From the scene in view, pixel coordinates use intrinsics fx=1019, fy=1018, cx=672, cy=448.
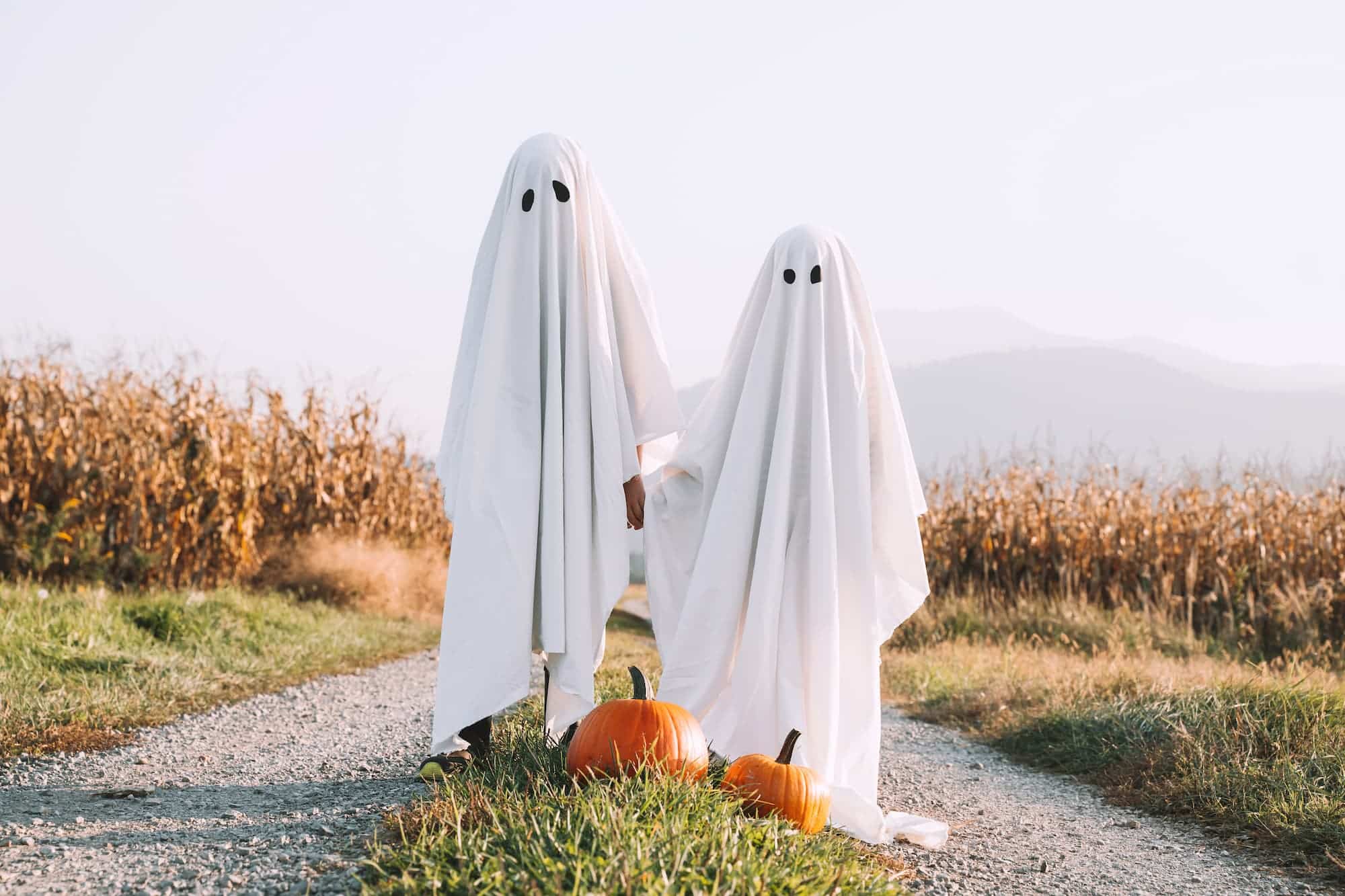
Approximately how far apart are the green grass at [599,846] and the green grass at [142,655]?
3.04 metres

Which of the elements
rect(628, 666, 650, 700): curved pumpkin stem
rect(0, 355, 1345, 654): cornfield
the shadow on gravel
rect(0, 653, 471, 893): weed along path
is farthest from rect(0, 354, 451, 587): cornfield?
rect(628, 666, 650, 700): curved pumpkin stem

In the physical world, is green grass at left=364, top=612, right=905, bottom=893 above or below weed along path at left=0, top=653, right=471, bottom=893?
above

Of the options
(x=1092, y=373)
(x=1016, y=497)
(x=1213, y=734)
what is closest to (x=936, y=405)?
(x=1092, y=373)

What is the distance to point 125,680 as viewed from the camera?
6480 millimetres

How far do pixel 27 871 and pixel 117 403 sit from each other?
9.51 meters

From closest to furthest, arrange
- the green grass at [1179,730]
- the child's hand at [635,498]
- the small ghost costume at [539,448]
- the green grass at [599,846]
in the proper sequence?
the green grass at [599,846]
the small ghost costume at [539,448]
the green grass at [1179,730]
the child's hand at [635,498]

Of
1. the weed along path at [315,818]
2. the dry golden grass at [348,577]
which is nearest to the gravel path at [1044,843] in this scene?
the weed along path at [315,818]

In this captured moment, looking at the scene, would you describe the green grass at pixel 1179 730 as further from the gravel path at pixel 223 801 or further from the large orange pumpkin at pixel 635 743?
the gravel path at pixel 223 801

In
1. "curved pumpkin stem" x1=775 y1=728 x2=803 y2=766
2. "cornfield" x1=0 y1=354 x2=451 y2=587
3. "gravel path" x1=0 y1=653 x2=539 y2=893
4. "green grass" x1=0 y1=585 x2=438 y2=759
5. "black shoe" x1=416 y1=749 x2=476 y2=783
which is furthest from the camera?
"cornfield" x1=0 y1=354 x2=451 y2=587

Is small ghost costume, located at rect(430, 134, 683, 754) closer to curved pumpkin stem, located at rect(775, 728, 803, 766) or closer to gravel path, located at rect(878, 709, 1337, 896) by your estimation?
curved pumpkin stem, located at rect(775, 728, 803, 766)

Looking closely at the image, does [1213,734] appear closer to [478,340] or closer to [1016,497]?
[478,340]

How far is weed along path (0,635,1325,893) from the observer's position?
3.19 m

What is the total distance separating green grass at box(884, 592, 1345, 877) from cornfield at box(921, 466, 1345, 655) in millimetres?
2699

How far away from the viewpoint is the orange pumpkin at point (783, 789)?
3633mm
